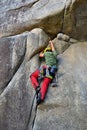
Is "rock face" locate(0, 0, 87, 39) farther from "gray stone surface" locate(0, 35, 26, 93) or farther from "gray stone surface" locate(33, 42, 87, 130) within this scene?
"gray stone surface" locate(33, 42, 87, 130)

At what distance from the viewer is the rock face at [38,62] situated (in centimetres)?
793

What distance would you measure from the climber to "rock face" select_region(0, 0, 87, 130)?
6.9 inches

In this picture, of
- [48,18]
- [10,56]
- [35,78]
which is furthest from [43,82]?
[48,18]

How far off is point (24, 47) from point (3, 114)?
2.24 m

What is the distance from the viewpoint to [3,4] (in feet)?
34.9

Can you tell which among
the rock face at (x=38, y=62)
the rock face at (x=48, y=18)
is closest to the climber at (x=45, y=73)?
the rock face at (x=38, y=62)

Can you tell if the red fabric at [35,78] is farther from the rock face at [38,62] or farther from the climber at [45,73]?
the rock face at [38,62]

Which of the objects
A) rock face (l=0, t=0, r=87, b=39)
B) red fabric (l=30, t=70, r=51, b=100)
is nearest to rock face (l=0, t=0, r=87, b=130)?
rock face (l=0, t=0, r=87, b=39)

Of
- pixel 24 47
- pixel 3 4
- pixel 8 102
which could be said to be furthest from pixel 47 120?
pixel 3 4

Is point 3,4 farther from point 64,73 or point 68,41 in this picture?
point 64,73

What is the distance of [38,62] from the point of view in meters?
8.94

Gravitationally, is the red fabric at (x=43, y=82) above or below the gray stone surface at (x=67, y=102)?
above

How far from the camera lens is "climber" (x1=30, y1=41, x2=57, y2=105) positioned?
812 centimetres

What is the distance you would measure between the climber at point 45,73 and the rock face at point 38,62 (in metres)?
0.17
